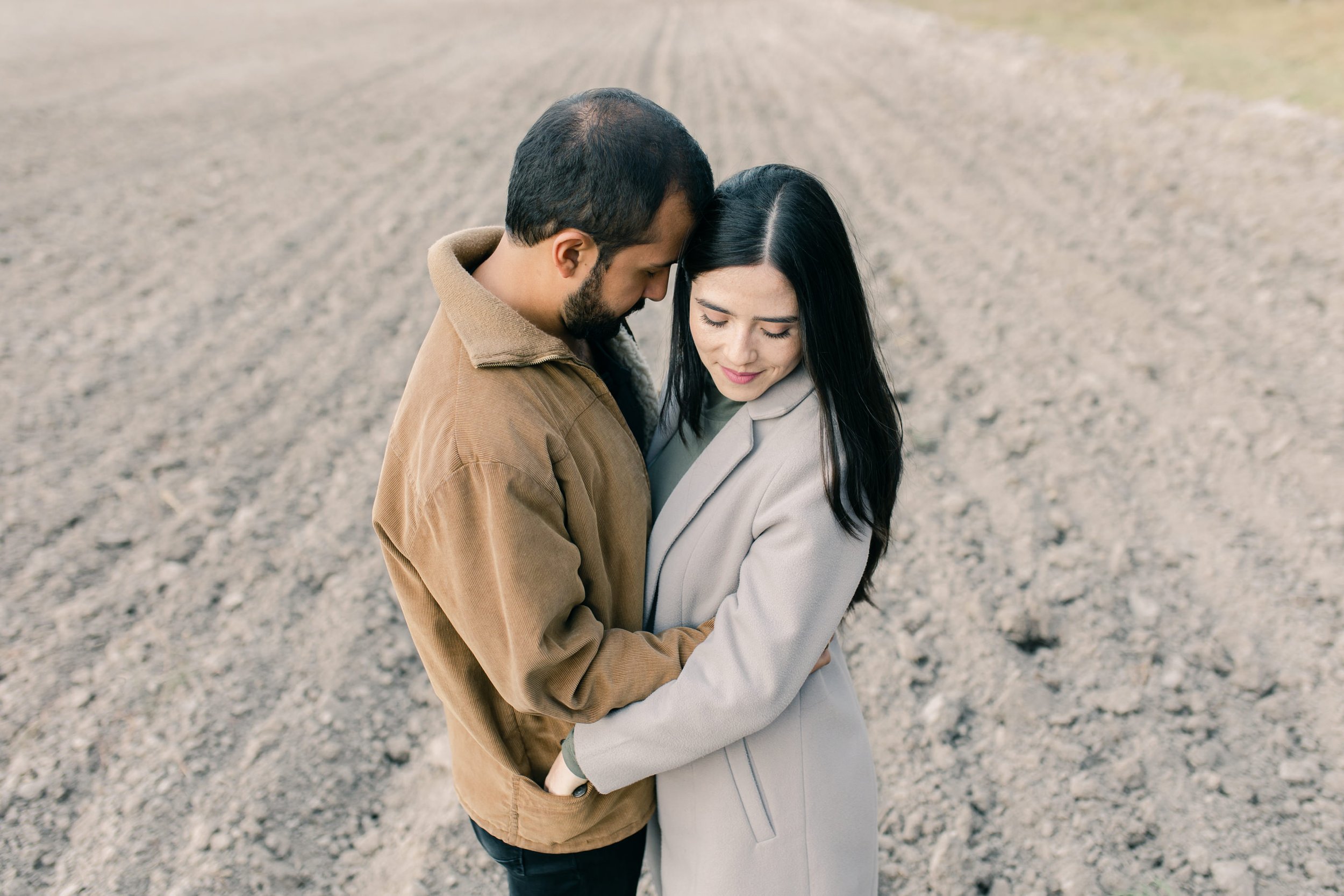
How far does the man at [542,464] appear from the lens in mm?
1301

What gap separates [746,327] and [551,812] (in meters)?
0.90

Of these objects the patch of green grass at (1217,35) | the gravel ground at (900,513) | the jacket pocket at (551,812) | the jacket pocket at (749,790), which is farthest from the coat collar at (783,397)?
the patch of green grass at (1217,35)

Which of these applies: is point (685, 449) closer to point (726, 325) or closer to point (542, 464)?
point (726, 325)

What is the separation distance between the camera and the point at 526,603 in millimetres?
1293

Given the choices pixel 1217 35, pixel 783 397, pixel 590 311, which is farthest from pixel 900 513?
pixel 1217 35

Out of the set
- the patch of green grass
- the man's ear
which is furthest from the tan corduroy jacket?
the patch of green grass

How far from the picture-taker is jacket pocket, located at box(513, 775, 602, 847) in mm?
1562

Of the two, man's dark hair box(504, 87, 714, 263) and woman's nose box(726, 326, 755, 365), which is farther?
woman's nose box(726, 326, 755, 365)

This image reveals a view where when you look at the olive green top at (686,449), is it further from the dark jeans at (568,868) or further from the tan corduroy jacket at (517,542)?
the dark jeans at (568,868)

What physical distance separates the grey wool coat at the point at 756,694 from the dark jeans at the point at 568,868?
9 centimetres

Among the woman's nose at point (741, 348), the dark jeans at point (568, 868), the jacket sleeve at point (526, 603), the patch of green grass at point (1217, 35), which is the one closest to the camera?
the jacket sleeve at point (526, 603)

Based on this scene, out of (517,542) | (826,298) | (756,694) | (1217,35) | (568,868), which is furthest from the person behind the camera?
(1217,35)

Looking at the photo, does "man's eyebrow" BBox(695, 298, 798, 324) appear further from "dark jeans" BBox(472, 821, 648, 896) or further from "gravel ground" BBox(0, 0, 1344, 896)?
"gravel ground" BBox(0, 0, 1344, 896)

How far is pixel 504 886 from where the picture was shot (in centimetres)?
258
